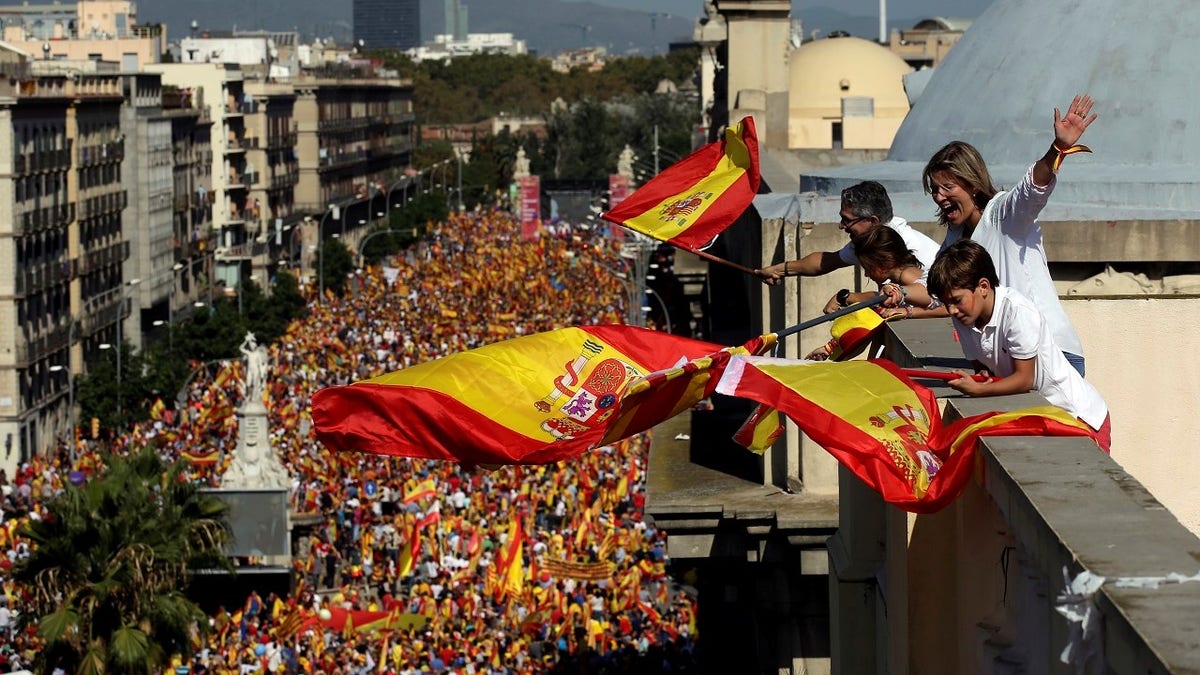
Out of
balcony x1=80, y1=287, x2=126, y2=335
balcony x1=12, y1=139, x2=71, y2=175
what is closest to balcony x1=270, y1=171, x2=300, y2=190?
balcony x1=80, y1=287, x2=126, y2=335

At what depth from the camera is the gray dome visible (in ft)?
31.0

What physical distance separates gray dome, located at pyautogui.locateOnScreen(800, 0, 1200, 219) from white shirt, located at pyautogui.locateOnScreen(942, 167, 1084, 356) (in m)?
2.78

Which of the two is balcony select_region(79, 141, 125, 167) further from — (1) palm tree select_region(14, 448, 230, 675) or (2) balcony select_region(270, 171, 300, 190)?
(1) palm tree select_region(14, 448, 230, 675)

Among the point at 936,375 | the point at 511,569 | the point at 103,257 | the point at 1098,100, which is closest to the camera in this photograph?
the point at 936,375

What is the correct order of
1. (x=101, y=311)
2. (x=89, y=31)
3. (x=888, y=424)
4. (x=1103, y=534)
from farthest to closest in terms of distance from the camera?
(x=89, y=31) → (x=101, y=311) → (x=888, y=424) → (x=1103, y=534)

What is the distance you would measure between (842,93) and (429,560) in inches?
387

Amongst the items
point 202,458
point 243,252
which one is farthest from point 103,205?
point 202,458

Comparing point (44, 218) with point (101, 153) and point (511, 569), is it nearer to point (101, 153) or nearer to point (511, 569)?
point (101, 153)

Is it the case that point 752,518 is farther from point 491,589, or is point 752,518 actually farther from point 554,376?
point 491,589


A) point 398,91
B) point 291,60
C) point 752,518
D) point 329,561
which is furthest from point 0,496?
point 398,91

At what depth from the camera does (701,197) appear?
9.34 meters

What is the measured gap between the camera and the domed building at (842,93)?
31.5 metres

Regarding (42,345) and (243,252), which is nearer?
(42,345)

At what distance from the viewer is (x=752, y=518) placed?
37.0ft
